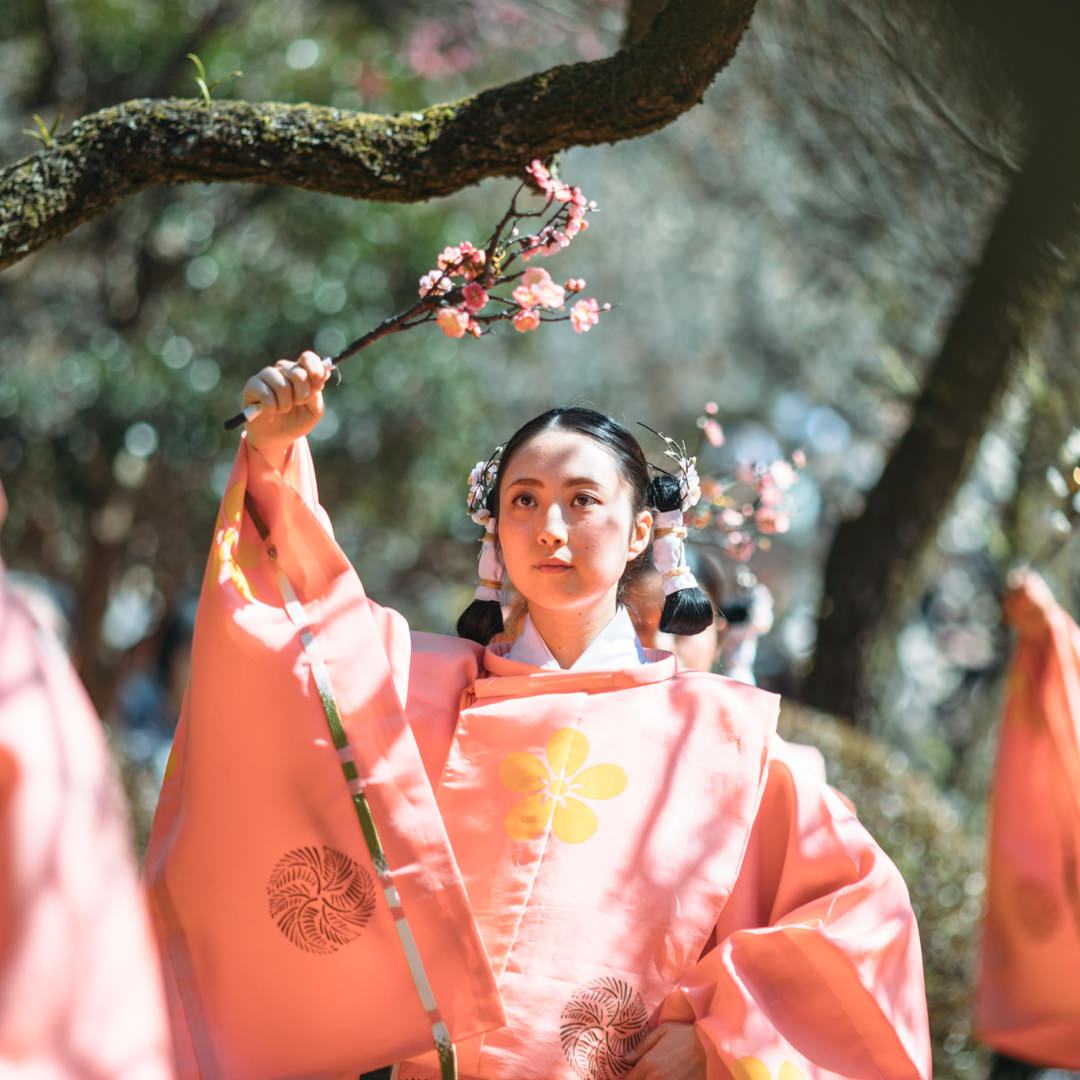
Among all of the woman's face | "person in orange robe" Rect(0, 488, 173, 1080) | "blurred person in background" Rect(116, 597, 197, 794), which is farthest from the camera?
"blurred person in background" Rect(116, 597, 197, 794)

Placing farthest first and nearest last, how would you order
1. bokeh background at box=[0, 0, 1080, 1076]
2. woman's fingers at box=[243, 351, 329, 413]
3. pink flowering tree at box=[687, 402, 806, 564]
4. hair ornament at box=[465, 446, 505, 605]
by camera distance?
bokeh background at box=[0, 0, 1080, 1076] → pink flowering tree at box=[687, 402, 806, 564] → hair ornament at box=[465, 446, 505, 605] → woman's fingers at box=[243, 351, 329, 413]

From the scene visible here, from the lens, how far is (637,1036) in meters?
2.21

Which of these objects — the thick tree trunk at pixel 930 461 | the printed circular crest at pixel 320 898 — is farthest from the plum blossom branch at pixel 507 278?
the thick tree trunk at pixel 930 461

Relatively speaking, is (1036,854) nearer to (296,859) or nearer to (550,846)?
(550,846)

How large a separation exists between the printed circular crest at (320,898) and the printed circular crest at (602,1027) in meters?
0.41

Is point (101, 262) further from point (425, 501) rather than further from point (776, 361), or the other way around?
point (776, 361)

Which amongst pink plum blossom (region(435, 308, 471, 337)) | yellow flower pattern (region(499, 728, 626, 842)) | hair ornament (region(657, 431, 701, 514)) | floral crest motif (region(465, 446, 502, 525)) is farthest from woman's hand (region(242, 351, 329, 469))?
hair ornament (region(657, 431, 701, 514))

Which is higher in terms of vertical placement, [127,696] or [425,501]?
[425,501]

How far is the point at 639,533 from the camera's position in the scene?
2678 millimetres

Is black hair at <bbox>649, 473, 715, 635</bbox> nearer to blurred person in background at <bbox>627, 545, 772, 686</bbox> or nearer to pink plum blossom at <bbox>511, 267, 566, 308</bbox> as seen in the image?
blurred person in background at <bbox>627, 545, 772, 686</bbox>

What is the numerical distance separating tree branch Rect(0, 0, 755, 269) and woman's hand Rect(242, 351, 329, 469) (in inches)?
27.6

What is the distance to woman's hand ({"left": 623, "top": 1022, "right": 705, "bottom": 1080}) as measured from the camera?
2145 millimetres

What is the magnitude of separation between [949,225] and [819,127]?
3.01ft

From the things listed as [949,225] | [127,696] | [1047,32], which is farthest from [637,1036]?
[127,696]
